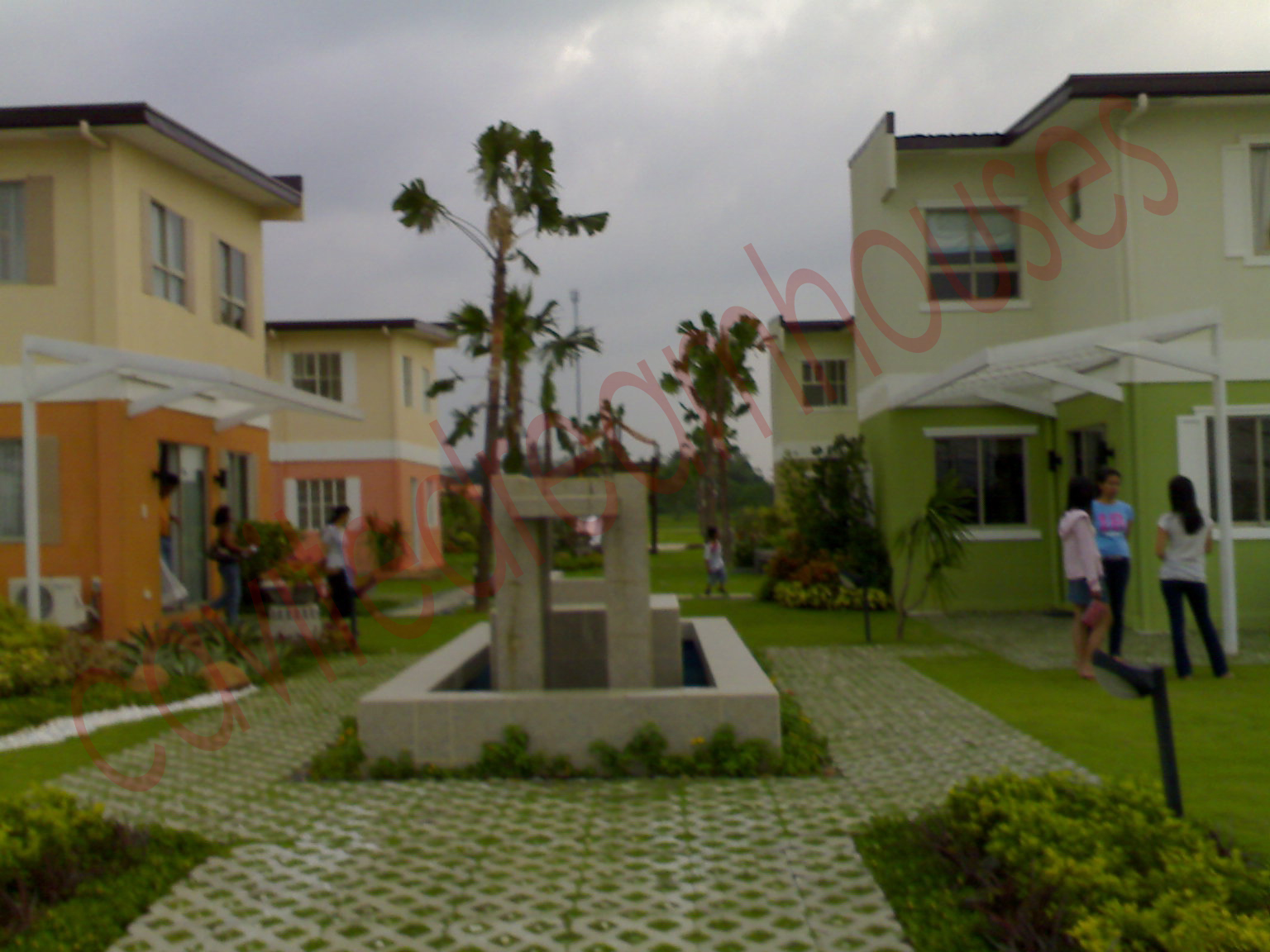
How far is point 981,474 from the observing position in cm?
1694

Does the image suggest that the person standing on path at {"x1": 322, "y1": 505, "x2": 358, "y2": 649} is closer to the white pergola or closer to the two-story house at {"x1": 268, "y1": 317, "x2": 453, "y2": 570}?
the white pergola

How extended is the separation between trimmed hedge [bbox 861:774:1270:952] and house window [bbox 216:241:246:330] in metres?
14.0

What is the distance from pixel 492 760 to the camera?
6.96 meters

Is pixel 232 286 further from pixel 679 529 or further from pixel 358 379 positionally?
pixel 679 529

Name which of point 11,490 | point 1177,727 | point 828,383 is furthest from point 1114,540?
point 828,383

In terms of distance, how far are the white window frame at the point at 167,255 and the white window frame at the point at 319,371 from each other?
12.7m

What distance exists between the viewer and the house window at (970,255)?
16844mm

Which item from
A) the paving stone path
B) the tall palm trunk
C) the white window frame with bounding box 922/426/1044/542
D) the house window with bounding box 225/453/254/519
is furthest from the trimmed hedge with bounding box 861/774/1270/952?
the house window with bounding box 225/453/254/519

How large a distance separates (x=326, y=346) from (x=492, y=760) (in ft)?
73.9

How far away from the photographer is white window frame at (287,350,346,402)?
28.1 meters

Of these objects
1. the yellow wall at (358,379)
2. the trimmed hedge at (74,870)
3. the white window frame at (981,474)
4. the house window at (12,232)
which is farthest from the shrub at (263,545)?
the trimmed hedge at (74,870)

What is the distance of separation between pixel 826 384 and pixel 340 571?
21.6 m

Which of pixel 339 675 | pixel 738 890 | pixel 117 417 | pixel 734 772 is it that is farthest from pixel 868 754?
pixel 117 417

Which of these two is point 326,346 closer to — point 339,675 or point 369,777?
point 339,675
